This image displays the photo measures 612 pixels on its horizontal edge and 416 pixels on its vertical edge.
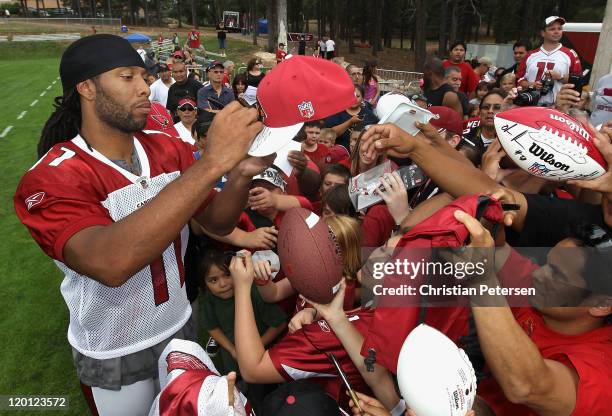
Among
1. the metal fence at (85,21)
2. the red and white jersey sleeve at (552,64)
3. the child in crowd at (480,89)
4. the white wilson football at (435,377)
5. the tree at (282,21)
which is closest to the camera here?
the white wilson football at (435,377)

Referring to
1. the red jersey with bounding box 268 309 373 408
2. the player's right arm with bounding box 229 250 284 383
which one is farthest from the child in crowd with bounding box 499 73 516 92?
the player's right arm with bounding box 229 250 284 383

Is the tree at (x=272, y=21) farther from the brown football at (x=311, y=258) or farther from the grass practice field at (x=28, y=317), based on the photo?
the brown football at (x=311, y=258)

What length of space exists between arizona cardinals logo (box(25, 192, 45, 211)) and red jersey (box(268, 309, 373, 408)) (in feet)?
4.22

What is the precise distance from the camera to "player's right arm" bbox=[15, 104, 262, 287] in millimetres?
1616

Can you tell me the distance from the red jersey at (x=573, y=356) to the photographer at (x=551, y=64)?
5.40 metres

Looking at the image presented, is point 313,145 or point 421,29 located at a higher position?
point 421,29

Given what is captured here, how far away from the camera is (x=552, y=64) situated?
721cm

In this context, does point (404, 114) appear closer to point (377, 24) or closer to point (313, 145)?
point (313, 145)

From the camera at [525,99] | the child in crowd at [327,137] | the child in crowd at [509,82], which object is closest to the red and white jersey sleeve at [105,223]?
the child in crowd at [327,137]

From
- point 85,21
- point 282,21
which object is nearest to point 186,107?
point 282,21

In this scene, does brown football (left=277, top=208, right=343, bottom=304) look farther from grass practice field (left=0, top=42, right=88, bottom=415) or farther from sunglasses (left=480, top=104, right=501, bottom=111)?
sunglasses (left=480, top=104, right=501, bottom=111)

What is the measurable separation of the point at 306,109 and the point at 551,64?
264 inches

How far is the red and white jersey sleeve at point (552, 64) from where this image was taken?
712cm

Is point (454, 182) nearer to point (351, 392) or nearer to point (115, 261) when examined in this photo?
point (351, 392)
